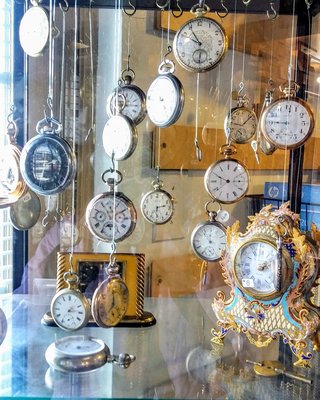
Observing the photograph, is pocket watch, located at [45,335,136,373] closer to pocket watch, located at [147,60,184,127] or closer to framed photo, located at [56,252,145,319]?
framed photo, located at [56,252,145,319]

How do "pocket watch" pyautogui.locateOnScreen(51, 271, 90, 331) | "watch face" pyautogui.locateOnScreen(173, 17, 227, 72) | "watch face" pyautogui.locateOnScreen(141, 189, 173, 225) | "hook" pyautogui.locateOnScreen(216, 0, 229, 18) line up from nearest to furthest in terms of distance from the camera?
"pocket watch" pyautogui.locateOnScreen(51, 271, 90, 331)
"watch face" pyautogui.locateOnScreen(173, 17, 227, 72)
"hook" pyautogui.locateOnScreen(216, 0, 229, 18)
"watch face" pyautogui.locateOnScreen(141, 189, 173, 225)

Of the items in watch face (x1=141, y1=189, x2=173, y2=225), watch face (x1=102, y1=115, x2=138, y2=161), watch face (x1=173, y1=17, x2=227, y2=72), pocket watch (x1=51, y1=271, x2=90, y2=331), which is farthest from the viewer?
watch face (x1=141, y1=189, x2=173, y2=225)

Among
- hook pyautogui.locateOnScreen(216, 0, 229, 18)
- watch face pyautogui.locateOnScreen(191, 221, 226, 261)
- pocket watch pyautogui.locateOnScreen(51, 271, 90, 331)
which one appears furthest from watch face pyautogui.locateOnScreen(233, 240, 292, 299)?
hook pyautogui.locateOnScreen(216, 0, 229, 18)

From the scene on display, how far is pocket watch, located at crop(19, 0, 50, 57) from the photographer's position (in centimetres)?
160

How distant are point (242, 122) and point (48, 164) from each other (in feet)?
2.43

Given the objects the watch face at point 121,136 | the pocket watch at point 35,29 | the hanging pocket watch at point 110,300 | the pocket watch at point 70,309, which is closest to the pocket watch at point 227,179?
the watch face at point 121,136

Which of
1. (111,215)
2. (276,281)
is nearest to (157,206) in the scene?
(111,215)

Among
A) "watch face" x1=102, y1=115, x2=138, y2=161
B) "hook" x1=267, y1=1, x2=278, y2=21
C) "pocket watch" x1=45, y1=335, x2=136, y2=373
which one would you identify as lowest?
"pocket watch" x1=45, y1=335, x2=136, y2=373

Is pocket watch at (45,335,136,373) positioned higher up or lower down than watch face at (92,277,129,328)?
lower down

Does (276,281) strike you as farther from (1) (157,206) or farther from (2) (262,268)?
(1) (157,206)

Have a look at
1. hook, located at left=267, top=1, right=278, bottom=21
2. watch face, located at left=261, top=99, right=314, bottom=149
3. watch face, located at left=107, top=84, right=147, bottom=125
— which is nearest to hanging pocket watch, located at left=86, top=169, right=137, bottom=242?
watch face, located at left=107, top=84, right=147, bottom=125

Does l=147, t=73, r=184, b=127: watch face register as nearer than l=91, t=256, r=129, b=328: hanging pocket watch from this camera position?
No

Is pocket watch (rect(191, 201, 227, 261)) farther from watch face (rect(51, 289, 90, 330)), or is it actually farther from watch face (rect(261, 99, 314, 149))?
watch face (rect(51, 289, 90, 330))

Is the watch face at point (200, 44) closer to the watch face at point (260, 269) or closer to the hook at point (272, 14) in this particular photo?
the hook at point (272, 14)
